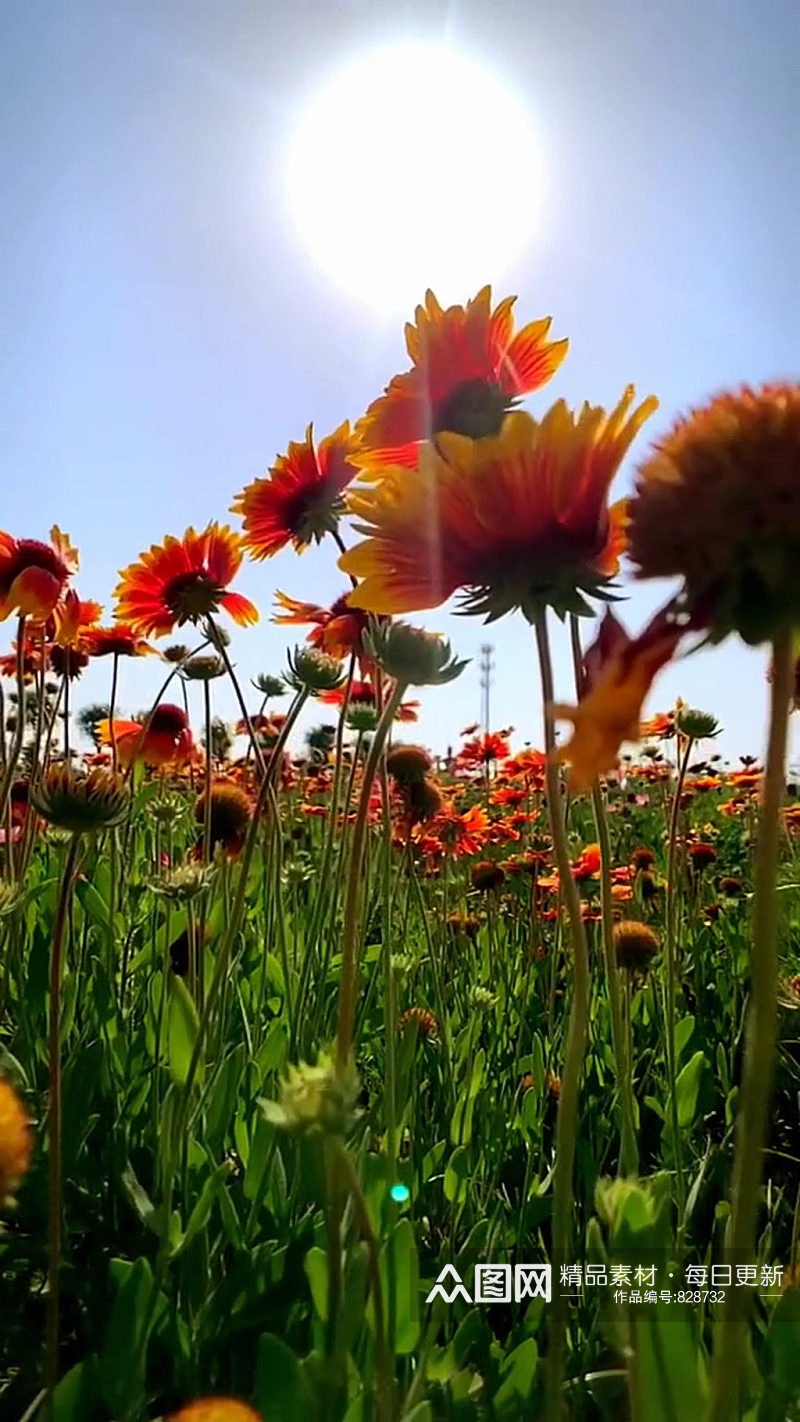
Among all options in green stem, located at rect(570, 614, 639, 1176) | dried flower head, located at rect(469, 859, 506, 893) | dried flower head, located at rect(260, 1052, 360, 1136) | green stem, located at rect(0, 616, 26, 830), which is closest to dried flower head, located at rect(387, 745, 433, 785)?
dried flower head, located at rect(469, 859, 506, 893)

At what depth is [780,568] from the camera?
1.25ft

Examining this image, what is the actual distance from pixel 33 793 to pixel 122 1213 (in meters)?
0.51

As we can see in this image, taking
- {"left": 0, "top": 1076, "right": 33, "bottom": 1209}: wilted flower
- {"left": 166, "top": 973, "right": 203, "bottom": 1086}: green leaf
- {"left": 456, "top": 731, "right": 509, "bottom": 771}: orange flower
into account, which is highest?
{"left": 456, "top": 731, "right": 509, "bottom": 771}: orange flower

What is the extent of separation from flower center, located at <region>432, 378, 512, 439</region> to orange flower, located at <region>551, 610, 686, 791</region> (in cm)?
43

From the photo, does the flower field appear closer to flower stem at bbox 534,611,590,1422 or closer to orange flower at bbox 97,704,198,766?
flower stem at bbox 534,611,590,1422

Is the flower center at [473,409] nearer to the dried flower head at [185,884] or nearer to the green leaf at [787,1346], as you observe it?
the dried flower head at [185,884]

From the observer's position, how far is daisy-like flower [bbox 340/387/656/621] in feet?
1.80

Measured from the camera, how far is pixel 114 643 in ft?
6.42

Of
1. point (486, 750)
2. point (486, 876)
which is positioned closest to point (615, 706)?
point (486, 876)

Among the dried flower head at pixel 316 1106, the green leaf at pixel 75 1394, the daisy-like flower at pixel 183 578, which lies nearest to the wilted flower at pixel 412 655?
the dried flower head at pixel 316 1106

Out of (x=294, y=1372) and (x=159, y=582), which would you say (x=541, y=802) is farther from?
(x=294, y=1372)

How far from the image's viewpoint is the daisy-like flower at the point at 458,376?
0.82 metres

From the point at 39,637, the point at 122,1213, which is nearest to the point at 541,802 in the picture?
the point at 39,637

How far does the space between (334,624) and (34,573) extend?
0.43 m
